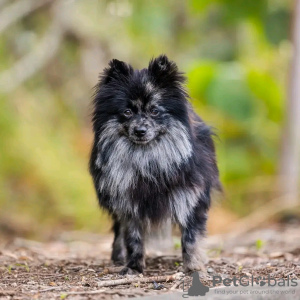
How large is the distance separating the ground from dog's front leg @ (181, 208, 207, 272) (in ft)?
0.39

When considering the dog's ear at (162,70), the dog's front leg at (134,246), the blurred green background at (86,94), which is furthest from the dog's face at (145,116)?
the blurred green background at (86,94)

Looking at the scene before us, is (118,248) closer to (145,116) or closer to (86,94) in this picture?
(145,116)

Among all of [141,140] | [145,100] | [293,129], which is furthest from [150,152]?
[293,129]

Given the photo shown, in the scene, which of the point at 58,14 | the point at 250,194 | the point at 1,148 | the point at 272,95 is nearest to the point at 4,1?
the point at 58,14

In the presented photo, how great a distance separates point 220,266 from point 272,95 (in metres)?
5.47

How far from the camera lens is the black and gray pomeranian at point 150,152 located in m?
5.08

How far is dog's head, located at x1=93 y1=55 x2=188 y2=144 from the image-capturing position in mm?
5078


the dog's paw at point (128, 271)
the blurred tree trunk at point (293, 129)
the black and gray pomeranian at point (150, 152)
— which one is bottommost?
the dog's paw at point (128, 271)

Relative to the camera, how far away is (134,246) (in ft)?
17.5

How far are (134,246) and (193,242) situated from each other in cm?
53

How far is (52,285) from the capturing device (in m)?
4.55

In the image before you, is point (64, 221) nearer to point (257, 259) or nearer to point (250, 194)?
point (250, 194)

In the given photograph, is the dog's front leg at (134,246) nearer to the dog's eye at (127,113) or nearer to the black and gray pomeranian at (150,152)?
the black and gray pomeranian at (150,152)

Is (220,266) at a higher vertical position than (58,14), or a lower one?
lower
